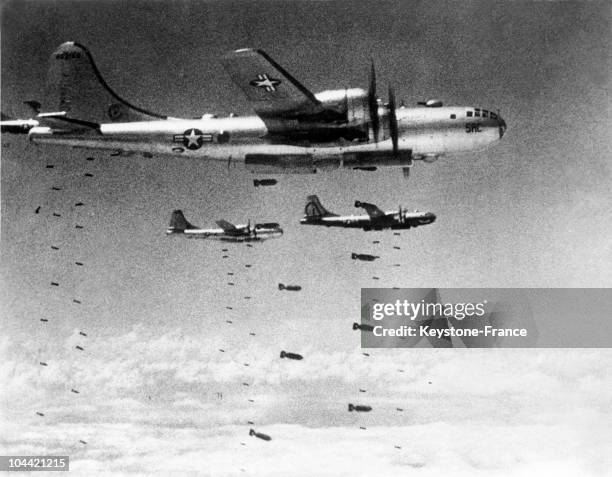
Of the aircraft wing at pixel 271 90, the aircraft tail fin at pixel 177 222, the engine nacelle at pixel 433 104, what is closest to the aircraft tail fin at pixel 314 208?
the aircraft wing at pixel 271 90

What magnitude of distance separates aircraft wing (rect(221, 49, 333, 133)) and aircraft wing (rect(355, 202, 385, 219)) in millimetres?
2017

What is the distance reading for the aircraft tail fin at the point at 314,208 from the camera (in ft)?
38.5

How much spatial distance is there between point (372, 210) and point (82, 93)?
543 cm

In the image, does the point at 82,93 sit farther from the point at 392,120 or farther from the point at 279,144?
the point at 392,120

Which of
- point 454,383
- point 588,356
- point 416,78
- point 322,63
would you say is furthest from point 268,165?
point 588,356

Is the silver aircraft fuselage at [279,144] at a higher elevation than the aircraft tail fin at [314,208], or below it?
higher

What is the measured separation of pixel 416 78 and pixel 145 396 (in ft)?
21.9

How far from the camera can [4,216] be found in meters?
11.1

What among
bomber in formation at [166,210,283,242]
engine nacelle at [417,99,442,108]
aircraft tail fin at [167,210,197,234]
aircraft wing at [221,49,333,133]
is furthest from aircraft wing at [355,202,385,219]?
aircraft tail fin at [167,210,197,234]

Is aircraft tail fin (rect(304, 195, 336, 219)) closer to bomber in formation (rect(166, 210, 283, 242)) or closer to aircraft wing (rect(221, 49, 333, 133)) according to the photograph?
bomber in formation (rect(166, 210, 283, 242))

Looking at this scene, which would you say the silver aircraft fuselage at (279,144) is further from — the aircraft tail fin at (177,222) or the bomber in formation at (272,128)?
the aircraft tail fin at (177,222)

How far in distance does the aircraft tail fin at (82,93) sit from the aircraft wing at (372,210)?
12.3ft

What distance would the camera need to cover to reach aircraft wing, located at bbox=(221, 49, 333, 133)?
950 cm

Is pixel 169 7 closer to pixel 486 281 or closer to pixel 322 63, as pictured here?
pixel 322 63
